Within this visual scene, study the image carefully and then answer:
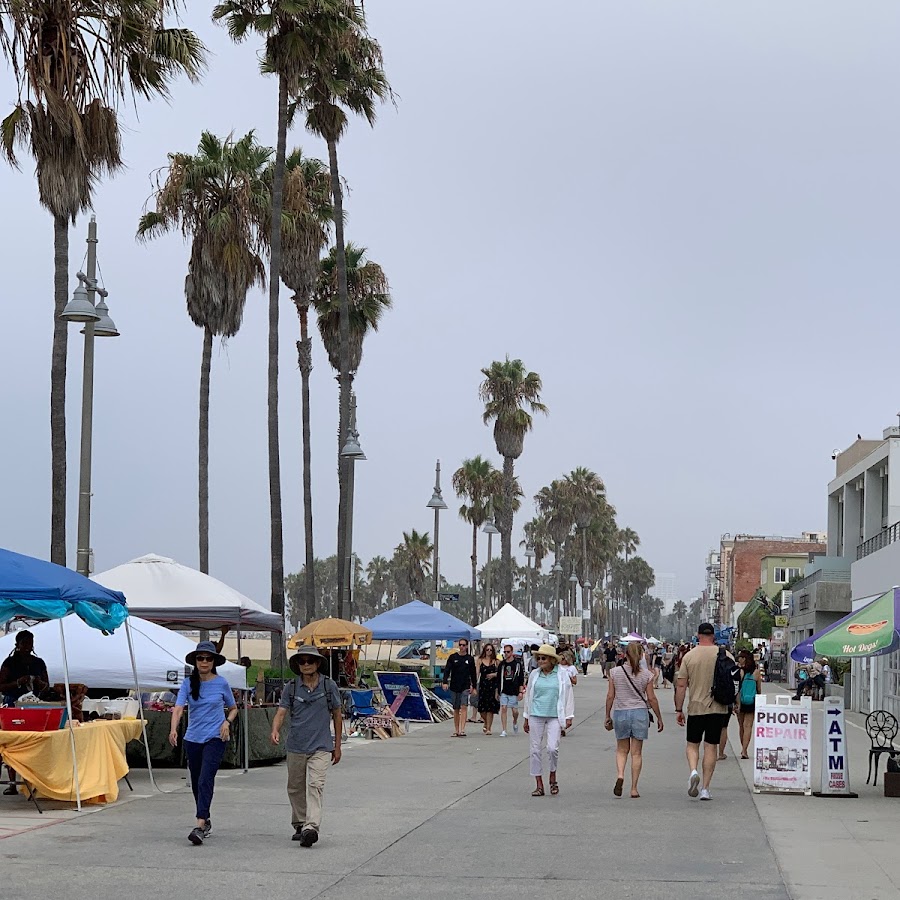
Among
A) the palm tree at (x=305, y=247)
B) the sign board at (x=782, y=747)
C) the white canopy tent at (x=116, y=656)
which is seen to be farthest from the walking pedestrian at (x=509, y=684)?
the palm tree at (x=305, y=247)

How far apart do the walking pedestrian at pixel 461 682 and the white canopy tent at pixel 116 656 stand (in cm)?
752

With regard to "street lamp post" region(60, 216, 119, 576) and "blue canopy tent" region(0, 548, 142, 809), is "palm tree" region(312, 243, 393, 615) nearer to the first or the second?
"street lamp post" region(60, 216, 119, 576)

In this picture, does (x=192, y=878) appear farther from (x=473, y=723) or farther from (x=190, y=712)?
(x=473, y=723)

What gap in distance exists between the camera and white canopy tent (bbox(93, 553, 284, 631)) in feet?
64.7

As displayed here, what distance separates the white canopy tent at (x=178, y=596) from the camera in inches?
777

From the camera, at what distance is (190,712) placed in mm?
12305

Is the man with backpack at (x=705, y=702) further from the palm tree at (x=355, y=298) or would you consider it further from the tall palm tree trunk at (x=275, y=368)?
the palm tree at (x=355, y=298)

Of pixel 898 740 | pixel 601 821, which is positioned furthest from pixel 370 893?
pixel 898 740

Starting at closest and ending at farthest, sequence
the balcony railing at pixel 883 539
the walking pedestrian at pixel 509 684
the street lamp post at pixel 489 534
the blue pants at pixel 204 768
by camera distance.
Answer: the blue pants at pixel 204 768 < the walking pedestrian at pixel 509 684 < the balcony railing at pixel 883 539 < the street lamp post at pixel 489 534

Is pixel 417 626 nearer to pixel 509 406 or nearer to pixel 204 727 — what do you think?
pixel 204 727

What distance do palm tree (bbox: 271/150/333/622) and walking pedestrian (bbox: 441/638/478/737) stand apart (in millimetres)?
13050

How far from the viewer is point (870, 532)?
50.3 metres

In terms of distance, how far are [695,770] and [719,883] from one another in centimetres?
568


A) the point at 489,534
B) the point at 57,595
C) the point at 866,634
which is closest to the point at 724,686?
the point at 866,634
